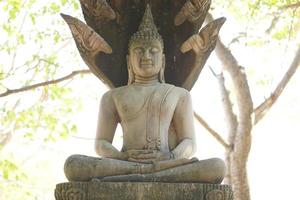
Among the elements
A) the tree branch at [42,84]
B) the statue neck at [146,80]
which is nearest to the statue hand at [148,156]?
the statue neck at [146,80]

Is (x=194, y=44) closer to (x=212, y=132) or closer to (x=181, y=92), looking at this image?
(x=181, y=92)

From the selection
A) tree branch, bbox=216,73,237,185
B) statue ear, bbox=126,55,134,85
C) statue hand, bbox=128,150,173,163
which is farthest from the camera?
tree branch, bbox=216,73,237,185

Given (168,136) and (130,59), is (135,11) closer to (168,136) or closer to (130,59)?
(130,59)

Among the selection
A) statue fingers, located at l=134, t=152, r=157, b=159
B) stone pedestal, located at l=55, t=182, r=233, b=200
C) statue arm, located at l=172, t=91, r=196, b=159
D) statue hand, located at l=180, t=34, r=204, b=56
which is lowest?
stone pedestal, located at l=55, t=182, r=233, b=200

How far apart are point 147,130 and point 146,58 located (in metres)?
0.76

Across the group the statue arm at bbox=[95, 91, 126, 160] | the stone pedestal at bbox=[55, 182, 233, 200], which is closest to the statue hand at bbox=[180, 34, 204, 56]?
the statue arm at bbox=[95, 91, 126, 160]

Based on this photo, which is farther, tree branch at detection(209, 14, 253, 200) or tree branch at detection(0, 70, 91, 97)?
tree branch at detection(0, 70, 91, 97)

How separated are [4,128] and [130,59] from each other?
4.93 meters

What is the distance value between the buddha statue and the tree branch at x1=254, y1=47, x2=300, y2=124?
2.96m

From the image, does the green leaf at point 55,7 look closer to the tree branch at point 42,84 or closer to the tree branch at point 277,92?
the tree branch at point 42,84

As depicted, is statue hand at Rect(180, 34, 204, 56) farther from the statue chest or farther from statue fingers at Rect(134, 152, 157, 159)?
statue fingers at Rect(134, 152, 157, 159)

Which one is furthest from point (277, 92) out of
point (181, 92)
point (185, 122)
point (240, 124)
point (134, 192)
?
point (134, 192)

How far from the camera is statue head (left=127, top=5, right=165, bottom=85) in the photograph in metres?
5.04

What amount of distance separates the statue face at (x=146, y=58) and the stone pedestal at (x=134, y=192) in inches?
56.1
